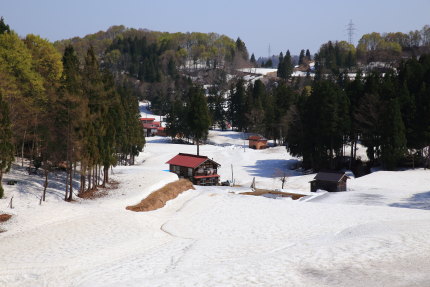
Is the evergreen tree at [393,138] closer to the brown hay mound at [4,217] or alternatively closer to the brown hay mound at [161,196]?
the brown hay mound at [161,196]

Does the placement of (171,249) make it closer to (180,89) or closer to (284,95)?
(284,95)

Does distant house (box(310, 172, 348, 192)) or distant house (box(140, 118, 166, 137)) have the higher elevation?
distant house (box(140, 118, 166, 137))

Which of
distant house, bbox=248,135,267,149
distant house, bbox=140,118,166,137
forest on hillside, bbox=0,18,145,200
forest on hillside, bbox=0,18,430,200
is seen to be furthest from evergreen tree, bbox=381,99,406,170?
distant house, bbox=140,118,166,137

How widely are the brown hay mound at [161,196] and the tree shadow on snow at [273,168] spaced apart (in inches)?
772

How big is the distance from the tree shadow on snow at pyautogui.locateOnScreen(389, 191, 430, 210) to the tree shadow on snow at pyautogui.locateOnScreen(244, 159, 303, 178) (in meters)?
20.8

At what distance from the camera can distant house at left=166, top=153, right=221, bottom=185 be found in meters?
48.4

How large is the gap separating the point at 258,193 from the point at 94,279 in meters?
26.9

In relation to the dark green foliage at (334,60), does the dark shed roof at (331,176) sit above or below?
below

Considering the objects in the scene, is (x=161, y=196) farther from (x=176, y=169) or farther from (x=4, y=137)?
(x=176, y=169)

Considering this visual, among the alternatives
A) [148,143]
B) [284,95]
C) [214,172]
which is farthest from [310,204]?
[148,143]

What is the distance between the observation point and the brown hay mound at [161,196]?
99.6ft

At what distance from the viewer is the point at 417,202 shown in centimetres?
3397

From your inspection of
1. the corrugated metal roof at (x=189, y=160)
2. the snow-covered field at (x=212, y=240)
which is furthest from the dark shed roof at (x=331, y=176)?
the corrugated metal roof at (x=189, y=160)

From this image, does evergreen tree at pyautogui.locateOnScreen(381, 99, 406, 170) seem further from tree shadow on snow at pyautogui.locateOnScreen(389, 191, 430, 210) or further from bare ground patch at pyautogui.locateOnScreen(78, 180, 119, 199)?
bare ground patch at pyautogui.locateOnScreen(78, 180, 119, 199)
